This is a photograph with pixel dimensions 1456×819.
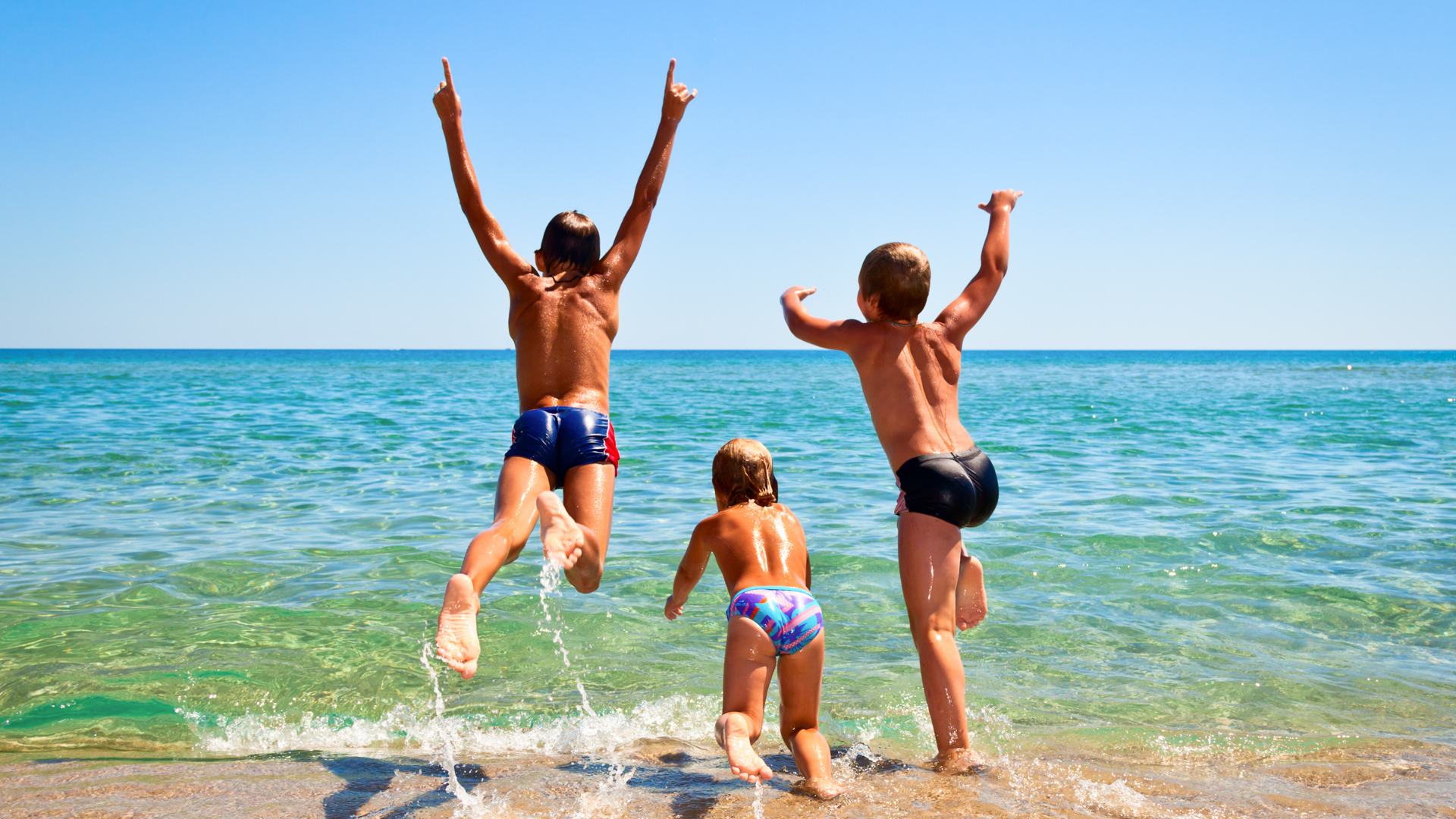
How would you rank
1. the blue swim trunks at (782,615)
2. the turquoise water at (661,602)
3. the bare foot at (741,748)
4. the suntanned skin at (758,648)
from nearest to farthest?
the bare foot at (741,748), the suntanned skin at (758,648), the blue swim trunks at (782,615), the turquoise water at (661,602)

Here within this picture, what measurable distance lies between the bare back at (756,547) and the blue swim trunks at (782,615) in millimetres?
68

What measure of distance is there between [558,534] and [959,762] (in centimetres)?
182

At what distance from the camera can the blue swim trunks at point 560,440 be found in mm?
4305

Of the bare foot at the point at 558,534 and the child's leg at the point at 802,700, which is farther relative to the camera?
the child's leg at the point at 802,700

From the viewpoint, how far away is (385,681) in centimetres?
544

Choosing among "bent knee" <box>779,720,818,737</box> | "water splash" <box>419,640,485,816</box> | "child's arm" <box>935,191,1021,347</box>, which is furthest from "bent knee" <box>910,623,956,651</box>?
"water splash" <box>419,640,485,816</box>

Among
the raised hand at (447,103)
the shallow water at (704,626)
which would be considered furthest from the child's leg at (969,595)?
the raised hand at (447,103)

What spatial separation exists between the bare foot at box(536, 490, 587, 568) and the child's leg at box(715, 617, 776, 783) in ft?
2.21

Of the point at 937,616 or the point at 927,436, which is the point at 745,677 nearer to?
the point at 937,616

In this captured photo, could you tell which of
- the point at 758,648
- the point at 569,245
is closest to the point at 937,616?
the point at 758,648

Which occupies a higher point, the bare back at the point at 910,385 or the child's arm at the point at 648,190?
the child's arm at the point at 648,190

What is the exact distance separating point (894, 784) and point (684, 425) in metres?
17.2

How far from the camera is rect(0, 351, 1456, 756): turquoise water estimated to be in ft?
16.1

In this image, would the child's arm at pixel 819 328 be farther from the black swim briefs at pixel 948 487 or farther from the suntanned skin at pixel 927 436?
the black swim briefs at pixel 948 487
